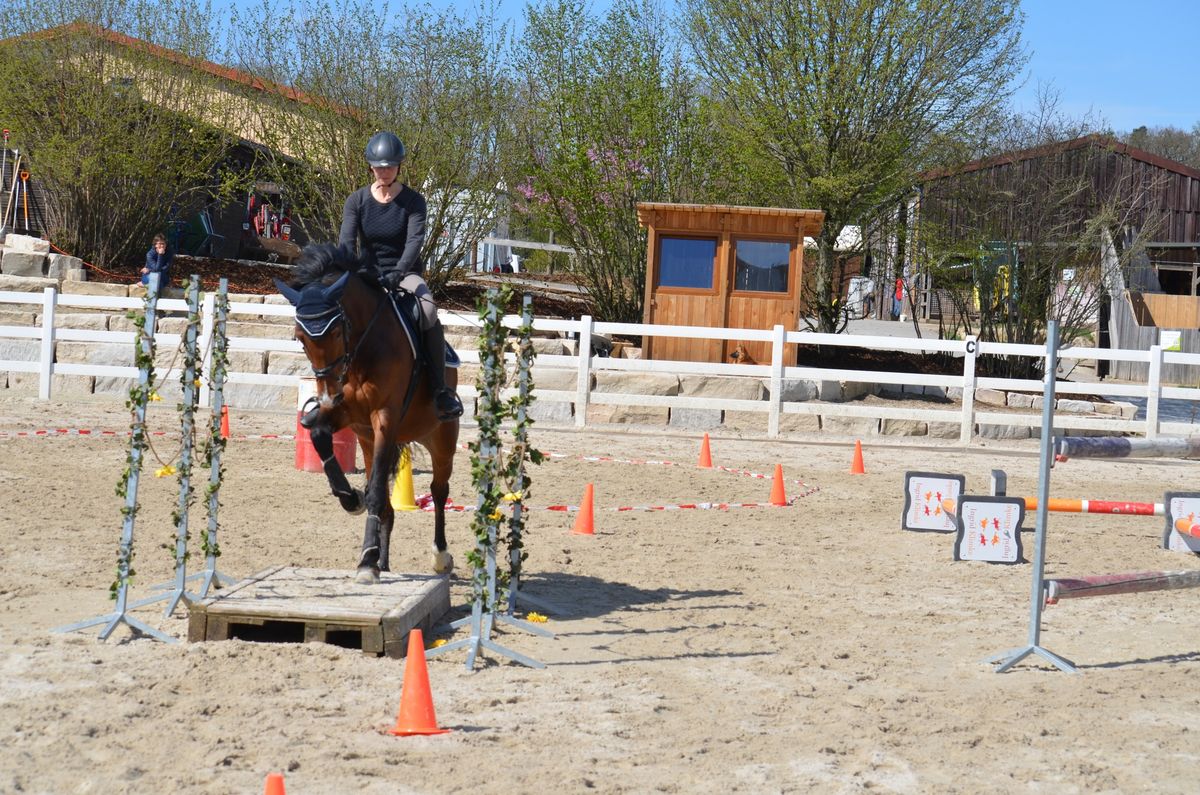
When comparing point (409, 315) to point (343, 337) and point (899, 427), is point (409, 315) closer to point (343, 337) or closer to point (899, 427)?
point (343, 337)

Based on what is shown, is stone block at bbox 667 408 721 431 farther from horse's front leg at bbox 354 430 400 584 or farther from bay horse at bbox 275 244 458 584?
horse's front leg at bbox 354 430 400 584

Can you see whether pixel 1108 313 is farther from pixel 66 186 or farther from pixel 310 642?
pixel 310 642

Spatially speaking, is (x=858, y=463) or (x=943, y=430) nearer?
(x=858, y=463)

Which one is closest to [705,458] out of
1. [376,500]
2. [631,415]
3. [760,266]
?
[631,415]

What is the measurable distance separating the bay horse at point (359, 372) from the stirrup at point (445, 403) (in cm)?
8

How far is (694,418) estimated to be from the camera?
18281 mm

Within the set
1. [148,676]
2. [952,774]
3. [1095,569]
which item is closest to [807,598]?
[1095,569]

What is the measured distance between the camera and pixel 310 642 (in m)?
6.18

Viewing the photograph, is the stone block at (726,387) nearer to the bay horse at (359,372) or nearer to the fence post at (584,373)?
the fence post at (584,373)

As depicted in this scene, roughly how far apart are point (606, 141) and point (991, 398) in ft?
27.3

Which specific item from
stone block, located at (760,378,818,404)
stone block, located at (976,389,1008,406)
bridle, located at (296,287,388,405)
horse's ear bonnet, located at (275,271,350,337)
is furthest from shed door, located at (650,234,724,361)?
horse's ear bonnet, located at (275,271,350,337)

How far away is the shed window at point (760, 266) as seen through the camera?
66.4ft

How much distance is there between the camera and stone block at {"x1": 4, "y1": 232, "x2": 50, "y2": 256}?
23.1 meters

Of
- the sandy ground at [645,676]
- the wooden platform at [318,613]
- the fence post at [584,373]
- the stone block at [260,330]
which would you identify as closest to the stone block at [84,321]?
the stone block at [260,330]
